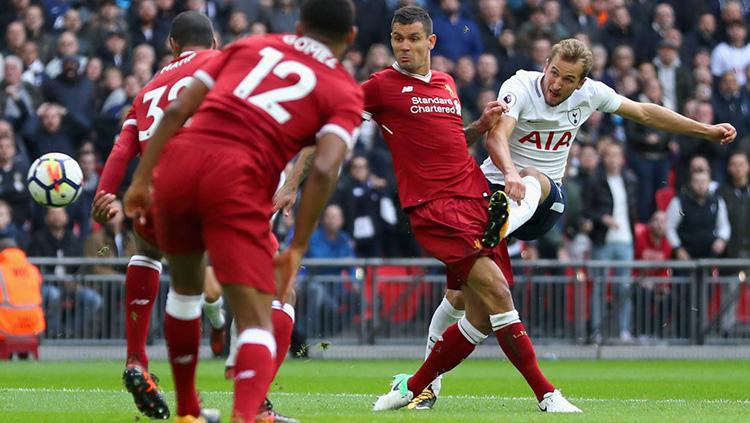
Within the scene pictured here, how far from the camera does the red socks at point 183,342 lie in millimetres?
7977

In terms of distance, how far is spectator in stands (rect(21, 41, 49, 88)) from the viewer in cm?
2050

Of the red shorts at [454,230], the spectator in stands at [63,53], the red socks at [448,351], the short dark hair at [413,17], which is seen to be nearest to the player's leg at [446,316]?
the red socks at [448,351]

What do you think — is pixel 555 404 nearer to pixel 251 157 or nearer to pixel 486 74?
pixel 251 157

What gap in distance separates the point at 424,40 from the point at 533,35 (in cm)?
1248

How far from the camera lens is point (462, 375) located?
623 inches

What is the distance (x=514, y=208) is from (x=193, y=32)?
2516 mm

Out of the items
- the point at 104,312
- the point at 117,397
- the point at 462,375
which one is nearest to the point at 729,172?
the point at 462,375

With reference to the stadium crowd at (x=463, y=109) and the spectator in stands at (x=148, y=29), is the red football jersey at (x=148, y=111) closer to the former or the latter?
the stadium crowd at (x=463, y=109)

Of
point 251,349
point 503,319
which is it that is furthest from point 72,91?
point 251,349

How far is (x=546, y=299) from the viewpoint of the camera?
19016mm

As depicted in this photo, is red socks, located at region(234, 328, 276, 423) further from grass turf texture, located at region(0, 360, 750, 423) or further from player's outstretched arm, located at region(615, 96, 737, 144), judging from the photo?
player's outstretched arm, located at region(615, 96, 737, 144)

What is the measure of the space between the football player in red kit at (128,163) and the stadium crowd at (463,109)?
8.94m

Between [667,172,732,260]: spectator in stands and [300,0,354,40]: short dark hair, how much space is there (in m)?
13.2

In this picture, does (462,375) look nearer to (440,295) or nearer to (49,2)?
(440,295)
